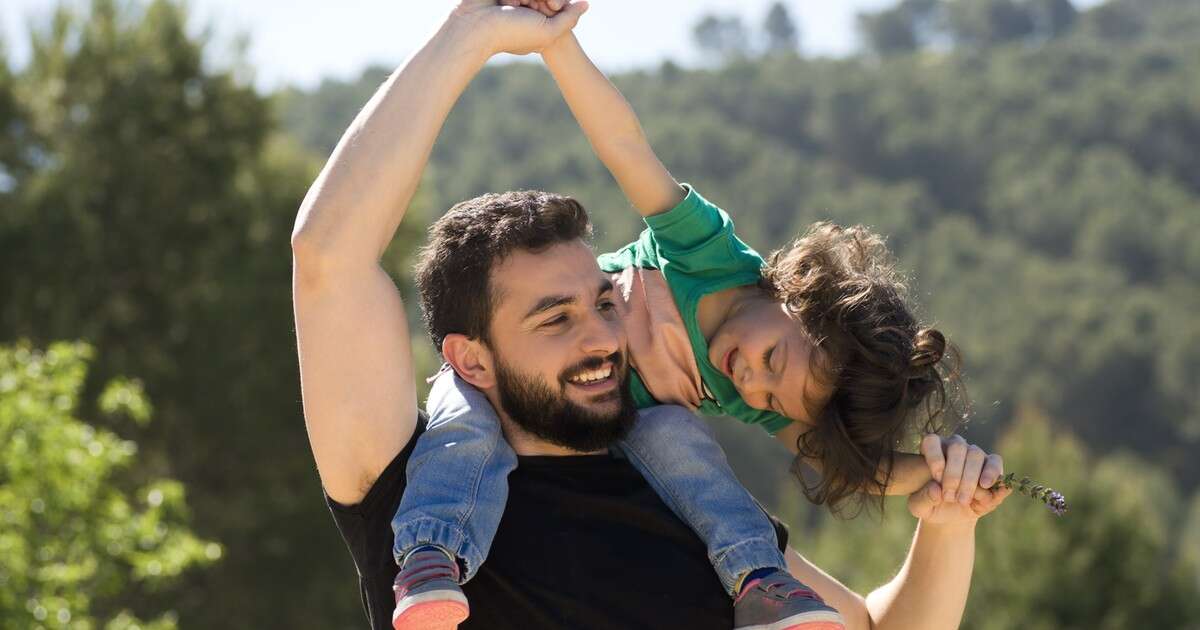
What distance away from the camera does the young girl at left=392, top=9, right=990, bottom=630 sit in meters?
2.81

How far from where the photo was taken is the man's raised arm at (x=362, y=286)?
2.62 meters

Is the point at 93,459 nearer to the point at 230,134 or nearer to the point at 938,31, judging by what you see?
the point at 230,134

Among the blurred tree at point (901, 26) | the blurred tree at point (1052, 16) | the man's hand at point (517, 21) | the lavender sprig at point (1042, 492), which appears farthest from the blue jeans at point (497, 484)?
the blurred tree at point (901, 26)

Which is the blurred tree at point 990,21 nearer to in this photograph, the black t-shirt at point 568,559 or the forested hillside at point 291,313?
the forested hillside at point 291,313

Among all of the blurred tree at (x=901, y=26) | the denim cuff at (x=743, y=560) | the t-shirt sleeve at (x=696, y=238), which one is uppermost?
the blurred tree at (x=901, y=26)

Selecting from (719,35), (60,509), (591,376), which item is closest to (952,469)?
(591,376)

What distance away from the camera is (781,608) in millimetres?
2623

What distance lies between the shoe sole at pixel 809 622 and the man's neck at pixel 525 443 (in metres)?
0.53

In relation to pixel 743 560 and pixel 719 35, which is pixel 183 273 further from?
pixel 719 35

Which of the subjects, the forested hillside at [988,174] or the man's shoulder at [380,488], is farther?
the forested hillside at [988,174]

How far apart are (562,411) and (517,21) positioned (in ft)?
2.56

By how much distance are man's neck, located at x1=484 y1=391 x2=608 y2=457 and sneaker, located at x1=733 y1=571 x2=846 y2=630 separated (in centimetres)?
44

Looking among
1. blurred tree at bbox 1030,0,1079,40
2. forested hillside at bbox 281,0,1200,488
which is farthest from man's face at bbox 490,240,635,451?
blurred tree at bbox 1030,0,1079,40

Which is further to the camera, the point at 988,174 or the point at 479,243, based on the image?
the point at 988,174
